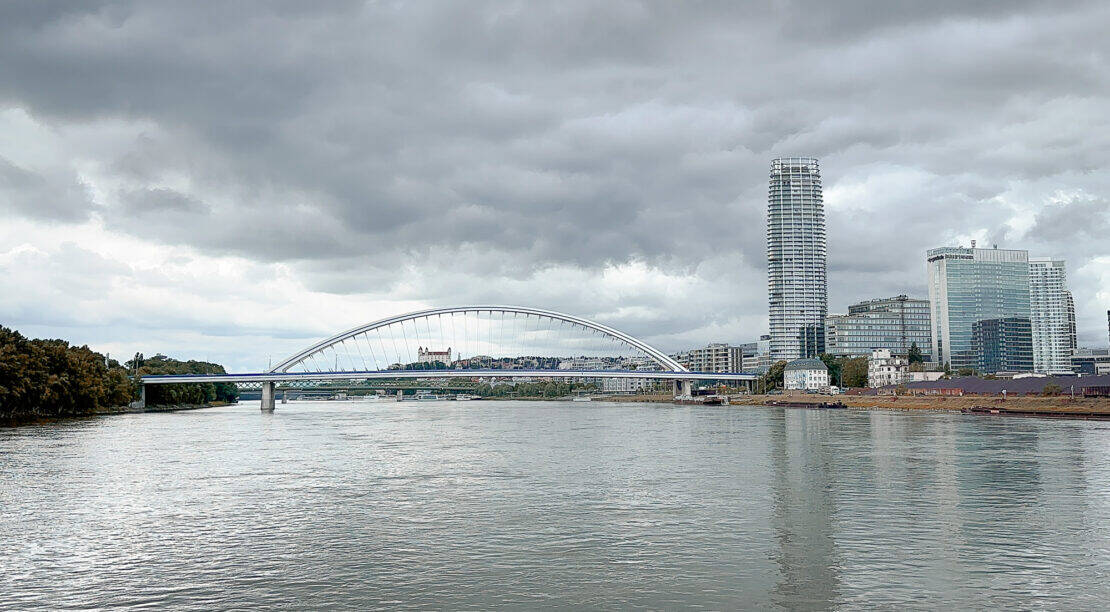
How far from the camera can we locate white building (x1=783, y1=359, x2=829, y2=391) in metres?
164

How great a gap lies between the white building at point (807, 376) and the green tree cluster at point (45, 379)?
122541 mm

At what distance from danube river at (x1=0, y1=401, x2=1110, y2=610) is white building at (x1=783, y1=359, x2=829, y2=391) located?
413 ft

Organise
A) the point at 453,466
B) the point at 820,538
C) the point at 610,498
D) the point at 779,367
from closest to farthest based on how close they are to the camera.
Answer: the point at 820,538
the point at 610,498
the point at 453,466
the point at 779,367

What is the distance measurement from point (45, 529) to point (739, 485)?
20480mm

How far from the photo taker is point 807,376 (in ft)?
545

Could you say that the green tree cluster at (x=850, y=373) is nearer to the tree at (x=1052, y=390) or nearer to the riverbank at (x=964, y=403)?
the riverbank at (x=964, y=403)

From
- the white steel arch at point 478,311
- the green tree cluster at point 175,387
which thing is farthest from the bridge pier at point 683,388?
the green tree cluster at point 175,387

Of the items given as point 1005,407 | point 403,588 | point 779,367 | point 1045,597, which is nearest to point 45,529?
point 403,588

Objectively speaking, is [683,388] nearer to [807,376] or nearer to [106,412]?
[807,376]

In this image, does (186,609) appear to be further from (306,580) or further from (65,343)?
(65,343)

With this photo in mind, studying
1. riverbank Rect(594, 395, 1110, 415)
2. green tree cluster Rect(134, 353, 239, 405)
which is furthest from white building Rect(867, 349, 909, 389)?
green tree cluster Rect(134, 353, 239, 405)

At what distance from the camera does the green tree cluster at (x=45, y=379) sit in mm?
67438

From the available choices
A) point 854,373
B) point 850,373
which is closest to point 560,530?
point 854,373

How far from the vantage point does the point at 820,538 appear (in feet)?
→ 63.3
